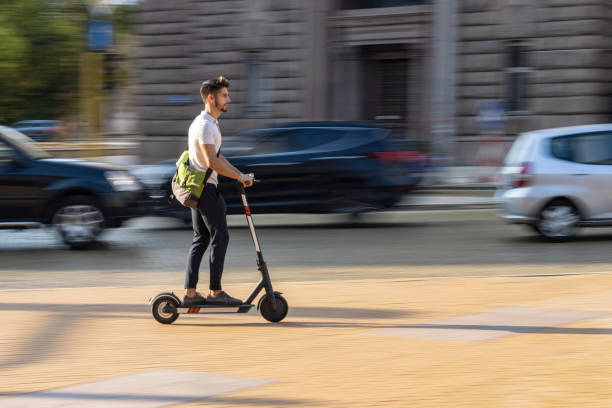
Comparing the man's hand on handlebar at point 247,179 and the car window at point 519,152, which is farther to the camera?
the car window at point 519,152

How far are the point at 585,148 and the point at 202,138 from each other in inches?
275

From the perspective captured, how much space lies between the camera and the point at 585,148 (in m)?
12.9

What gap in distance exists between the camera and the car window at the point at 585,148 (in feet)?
42.1

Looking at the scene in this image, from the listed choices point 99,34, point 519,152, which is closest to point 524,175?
point 519,152

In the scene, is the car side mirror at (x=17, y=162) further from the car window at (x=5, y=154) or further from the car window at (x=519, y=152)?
the car window at (x=519, y=152)

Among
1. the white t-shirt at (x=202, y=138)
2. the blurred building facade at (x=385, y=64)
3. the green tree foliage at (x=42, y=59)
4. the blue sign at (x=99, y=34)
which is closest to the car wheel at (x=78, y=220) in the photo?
the white t-shirt at (x=202, y=138)

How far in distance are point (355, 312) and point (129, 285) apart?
2741 mm

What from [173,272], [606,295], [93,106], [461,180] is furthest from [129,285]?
[93,106]

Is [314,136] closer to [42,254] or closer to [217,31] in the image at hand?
[42,254]

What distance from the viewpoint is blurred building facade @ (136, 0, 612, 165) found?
923 inches

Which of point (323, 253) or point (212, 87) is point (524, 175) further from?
point (212, 87)

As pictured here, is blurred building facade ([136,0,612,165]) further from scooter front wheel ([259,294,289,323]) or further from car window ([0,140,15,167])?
scooter front wheel ([259,294,289,323])

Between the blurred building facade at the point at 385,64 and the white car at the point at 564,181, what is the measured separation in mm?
9817

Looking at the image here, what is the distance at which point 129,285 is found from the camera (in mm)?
9766
